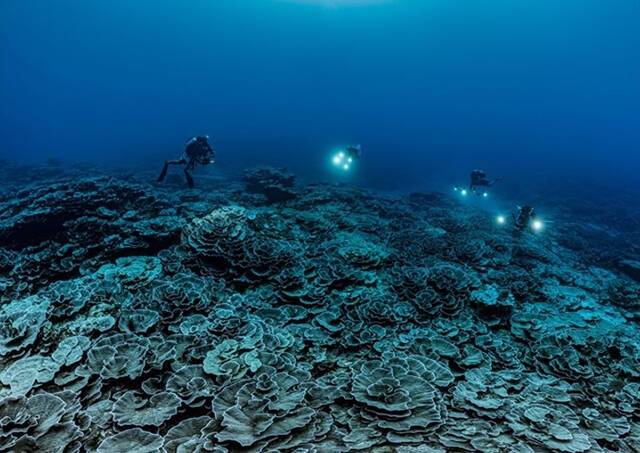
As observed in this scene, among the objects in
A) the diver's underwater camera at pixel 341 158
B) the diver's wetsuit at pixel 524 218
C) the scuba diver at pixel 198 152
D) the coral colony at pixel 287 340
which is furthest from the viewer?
the diver's underwater camera at pixel 341 158

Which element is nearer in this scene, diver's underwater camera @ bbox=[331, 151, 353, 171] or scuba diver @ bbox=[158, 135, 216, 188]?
scuba diver @ bbox=[158, 135, 216, 188]

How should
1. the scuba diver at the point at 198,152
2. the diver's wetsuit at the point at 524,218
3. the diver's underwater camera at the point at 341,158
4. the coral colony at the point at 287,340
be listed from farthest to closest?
the diver's underwater camera at the point at 341,158 → the scuba diver at the point at 198,152 → the diver's wetsuit at the point at 524,218 → the coral colony at the point at 287,340

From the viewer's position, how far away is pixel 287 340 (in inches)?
187

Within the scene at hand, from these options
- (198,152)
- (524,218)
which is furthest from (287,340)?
(524,218)

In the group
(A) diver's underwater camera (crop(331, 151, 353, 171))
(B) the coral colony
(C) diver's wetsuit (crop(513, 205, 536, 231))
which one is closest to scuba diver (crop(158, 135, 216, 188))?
(B) the coral colony

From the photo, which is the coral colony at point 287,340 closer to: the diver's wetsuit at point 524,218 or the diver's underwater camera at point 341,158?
the diver's wetsuit at point 524,218

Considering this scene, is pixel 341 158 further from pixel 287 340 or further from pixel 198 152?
pixel 287 340

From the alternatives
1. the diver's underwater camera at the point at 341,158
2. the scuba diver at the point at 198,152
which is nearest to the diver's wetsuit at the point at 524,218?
the diver's underwater camera at the point at 341,158

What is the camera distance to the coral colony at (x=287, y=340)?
9.95 feet

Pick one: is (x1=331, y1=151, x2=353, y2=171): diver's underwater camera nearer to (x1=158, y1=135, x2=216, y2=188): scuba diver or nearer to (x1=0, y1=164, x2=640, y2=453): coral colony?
(x1=0, y1=164, x2=640, y2=453): coral colony

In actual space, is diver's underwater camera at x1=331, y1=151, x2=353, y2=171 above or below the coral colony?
above

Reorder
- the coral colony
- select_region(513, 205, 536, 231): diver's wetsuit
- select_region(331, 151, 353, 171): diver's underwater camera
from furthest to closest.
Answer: select_region(331, 151, 353, 171): diver's underwater camera < select_region(513, 205, 536, 231): diver's wetsuit < the coral colony

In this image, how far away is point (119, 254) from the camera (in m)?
7.05

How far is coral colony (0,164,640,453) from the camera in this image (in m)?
3.03
